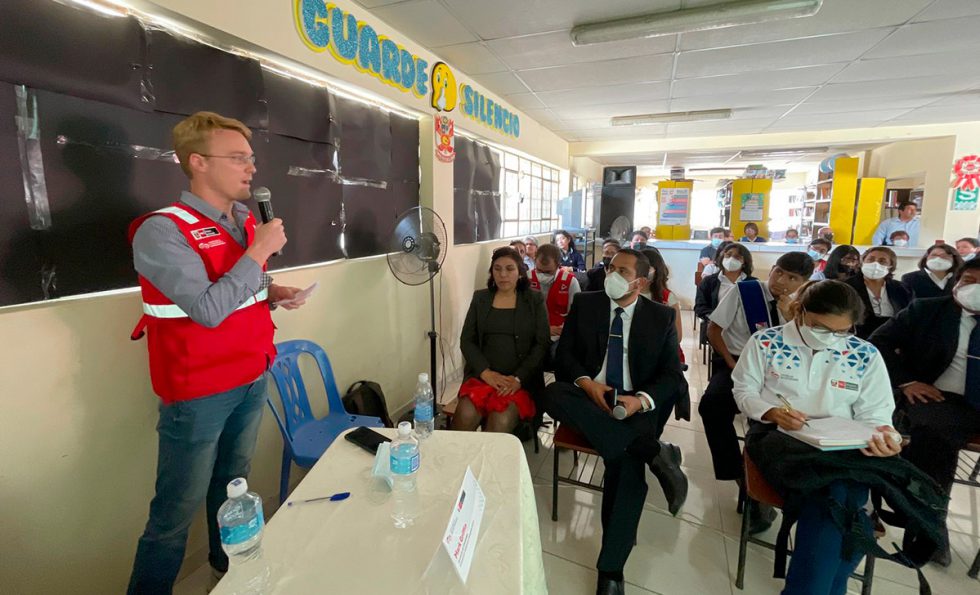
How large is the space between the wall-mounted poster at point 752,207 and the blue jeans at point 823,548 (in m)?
6.80

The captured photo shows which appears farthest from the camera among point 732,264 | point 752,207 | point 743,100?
point 752,207

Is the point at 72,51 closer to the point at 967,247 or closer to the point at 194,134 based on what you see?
the point at 194,134

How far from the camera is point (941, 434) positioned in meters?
1.93

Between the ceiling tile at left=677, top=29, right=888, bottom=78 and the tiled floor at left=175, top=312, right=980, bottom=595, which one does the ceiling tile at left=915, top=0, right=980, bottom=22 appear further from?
the tiled floor at left=175, top=312, right=980, bottom=595

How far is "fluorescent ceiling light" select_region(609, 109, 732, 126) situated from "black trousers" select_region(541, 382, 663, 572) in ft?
14.3

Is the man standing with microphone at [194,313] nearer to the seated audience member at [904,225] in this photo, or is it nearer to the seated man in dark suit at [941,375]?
the seated man in dark suit at [941,375]

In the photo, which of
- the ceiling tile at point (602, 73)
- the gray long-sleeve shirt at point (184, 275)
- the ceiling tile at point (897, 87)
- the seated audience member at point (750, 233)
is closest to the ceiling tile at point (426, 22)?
the ceiling tile at point (602, 73)

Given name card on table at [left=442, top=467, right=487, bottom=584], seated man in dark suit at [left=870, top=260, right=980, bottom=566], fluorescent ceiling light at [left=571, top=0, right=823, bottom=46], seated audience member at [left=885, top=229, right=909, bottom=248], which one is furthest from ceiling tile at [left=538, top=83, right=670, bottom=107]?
seated audience member at [left=885, top=229, right=909, bottom=248]

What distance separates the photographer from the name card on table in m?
0.87

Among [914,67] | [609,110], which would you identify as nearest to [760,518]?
[914,67]

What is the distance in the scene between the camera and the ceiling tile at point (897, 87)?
151 inches

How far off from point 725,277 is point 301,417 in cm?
316

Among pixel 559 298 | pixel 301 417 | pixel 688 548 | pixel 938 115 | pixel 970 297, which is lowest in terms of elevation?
pixel 688 548

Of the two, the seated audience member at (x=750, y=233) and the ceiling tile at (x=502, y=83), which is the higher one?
the ceiling tile at (x=502, y=83)
